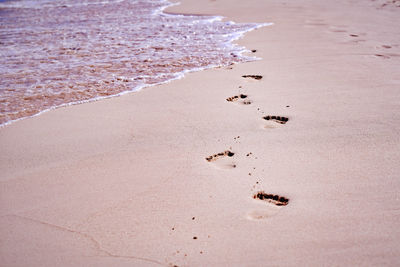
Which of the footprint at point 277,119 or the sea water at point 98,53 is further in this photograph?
the sea water at point 98,53

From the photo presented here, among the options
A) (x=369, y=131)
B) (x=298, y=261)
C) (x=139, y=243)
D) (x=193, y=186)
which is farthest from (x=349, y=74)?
(x=139, y=243)

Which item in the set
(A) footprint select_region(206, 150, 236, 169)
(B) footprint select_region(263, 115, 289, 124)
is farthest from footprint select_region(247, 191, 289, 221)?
(B) footprint select_region(263, 115, 289, 124)

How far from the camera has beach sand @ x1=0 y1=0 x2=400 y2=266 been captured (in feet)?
5.88

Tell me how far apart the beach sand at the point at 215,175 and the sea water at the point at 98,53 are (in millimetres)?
434

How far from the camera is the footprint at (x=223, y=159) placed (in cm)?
247

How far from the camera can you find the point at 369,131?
2.77 m

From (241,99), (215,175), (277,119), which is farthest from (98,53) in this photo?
(215,175)

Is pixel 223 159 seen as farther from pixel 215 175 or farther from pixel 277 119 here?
pixel 277 119

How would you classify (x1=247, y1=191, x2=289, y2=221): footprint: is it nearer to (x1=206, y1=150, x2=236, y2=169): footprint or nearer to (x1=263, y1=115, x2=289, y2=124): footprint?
(x1=206, y1=150, x2=236, y2=169): footprint

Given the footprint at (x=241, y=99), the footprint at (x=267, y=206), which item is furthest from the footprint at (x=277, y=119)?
the footprint at (x=267, y=206)

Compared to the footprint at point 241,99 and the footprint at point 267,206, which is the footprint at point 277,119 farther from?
the footprint at point 267,206

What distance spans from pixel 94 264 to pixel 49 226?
0.43m

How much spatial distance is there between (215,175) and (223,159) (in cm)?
22

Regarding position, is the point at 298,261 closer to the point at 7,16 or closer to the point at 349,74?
the point at 349,74
